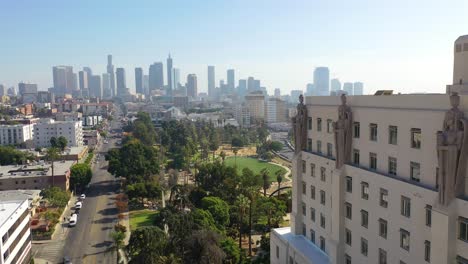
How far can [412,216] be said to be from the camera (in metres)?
17.5

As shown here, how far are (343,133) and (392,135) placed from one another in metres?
3.46

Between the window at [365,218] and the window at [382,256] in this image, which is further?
the window at [365,218]

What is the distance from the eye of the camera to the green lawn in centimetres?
4571

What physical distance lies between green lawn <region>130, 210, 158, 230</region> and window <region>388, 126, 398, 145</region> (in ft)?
108

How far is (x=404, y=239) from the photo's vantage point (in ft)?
59.6

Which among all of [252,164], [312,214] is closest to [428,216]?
[312,214]

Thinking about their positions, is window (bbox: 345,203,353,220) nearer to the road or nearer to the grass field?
the road

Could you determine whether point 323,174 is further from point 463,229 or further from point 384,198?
point 463,229

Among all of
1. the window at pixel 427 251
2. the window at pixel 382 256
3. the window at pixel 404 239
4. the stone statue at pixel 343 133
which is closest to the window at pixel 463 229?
the window at pixel 427 251

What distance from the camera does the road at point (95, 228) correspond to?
122 feet

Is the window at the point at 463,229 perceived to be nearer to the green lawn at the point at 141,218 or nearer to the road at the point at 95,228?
the road at the point at 95,228

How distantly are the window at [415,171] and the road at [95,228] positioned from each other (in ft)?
90.4

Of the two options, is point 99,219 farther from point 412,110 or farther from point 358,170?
point 412,110

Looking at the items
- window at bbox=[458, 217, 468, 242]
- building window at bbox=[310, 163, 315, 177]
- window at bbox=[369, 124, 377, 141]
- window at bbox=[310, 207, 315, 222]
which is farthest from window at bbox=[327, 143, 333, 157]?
window at bbox=[458, 217, 468, 242]
